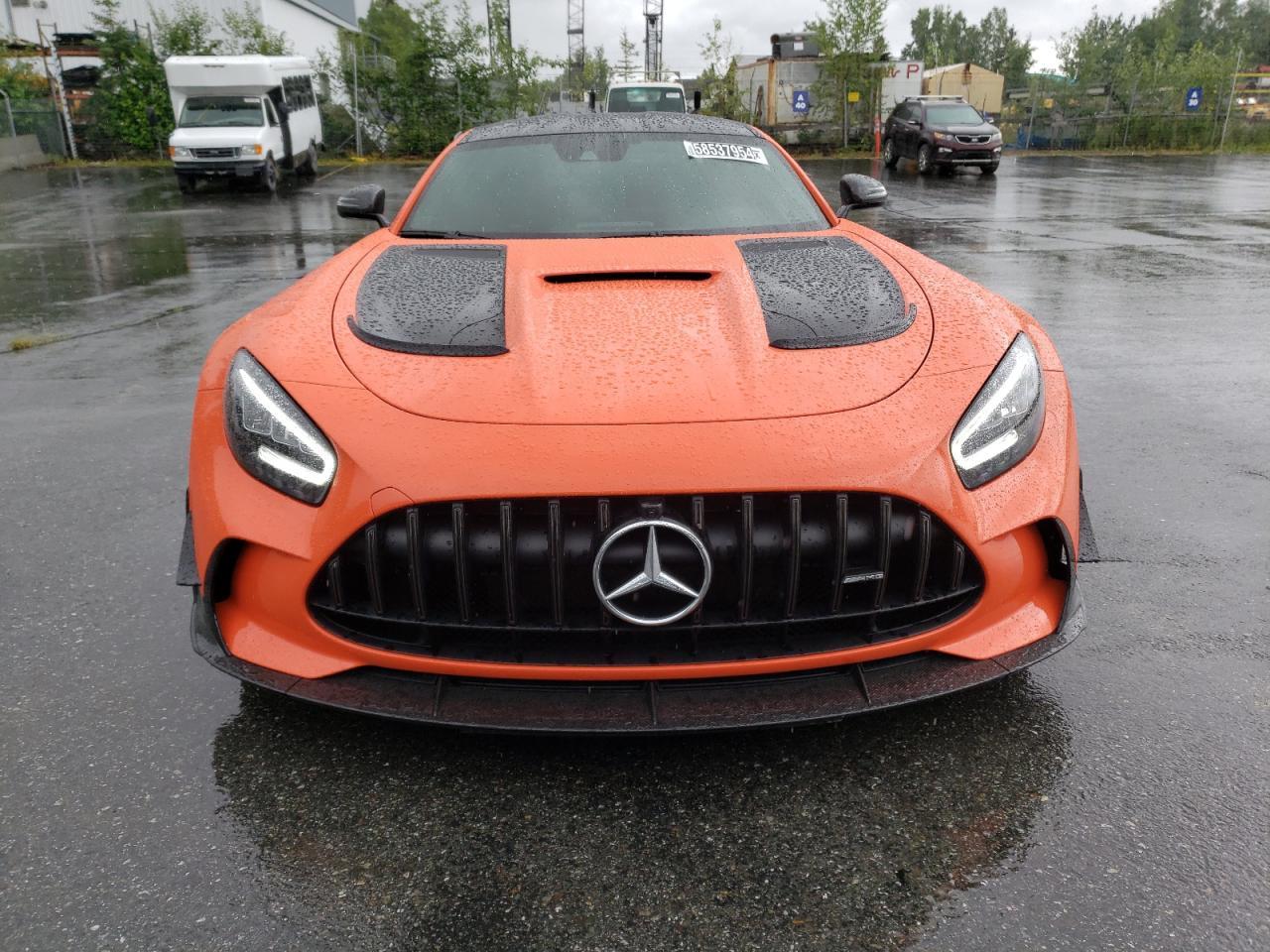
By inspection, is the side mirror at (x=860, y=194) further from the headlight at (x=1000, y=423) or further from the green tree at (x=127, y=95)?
the green tree at (x=127, y=95)

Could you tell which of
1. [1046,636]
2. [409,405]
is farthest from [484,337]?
[1046,636]

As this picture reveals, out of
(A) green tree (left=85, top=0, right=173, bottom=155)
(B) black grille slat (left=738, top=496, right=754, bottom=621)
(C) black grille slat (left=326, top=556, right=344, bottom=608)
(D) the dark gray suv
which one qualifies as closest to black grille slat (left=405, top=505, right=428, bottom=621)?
(C) black grille slat (left=326, top=556, right=344, bottom=608)

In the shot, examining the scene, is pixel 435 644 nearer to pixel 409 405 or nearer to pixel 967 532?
pixel 409 405

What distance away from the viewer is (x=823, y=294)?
106 inches

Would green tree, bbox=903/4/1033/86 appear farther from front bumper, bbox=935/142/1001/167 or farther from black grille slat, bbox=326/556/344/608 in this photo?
black grille slat, bbox=326/556/344/608

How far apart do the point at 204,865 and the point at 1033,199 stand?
17455 mm

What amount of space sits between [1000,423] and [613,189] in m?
1.86

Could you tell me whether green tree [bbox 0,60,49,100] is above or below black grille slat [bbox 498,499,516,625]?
above

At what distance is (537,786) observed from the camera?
7.20ft

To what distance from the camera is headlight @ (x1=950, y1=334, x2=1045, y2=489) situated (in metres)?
2.13

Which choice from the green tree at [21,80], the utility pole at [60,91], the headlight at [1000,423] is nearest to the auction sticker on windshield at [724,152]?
the headlight at [1000,423]

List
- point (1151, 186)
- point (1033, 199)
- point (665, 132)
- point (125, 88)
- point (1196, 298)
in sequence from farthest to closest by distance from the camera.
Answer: point (125, 88), point (1151, 186), point (1033, 199), point (1196, 298), point (665, 132)

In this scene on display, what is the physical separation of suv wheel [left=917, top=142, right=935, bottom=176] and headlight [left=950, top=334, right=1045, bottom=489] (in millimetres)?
21383

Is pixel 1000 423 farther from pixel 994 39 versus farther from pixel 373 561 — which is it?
pixel 994 39
